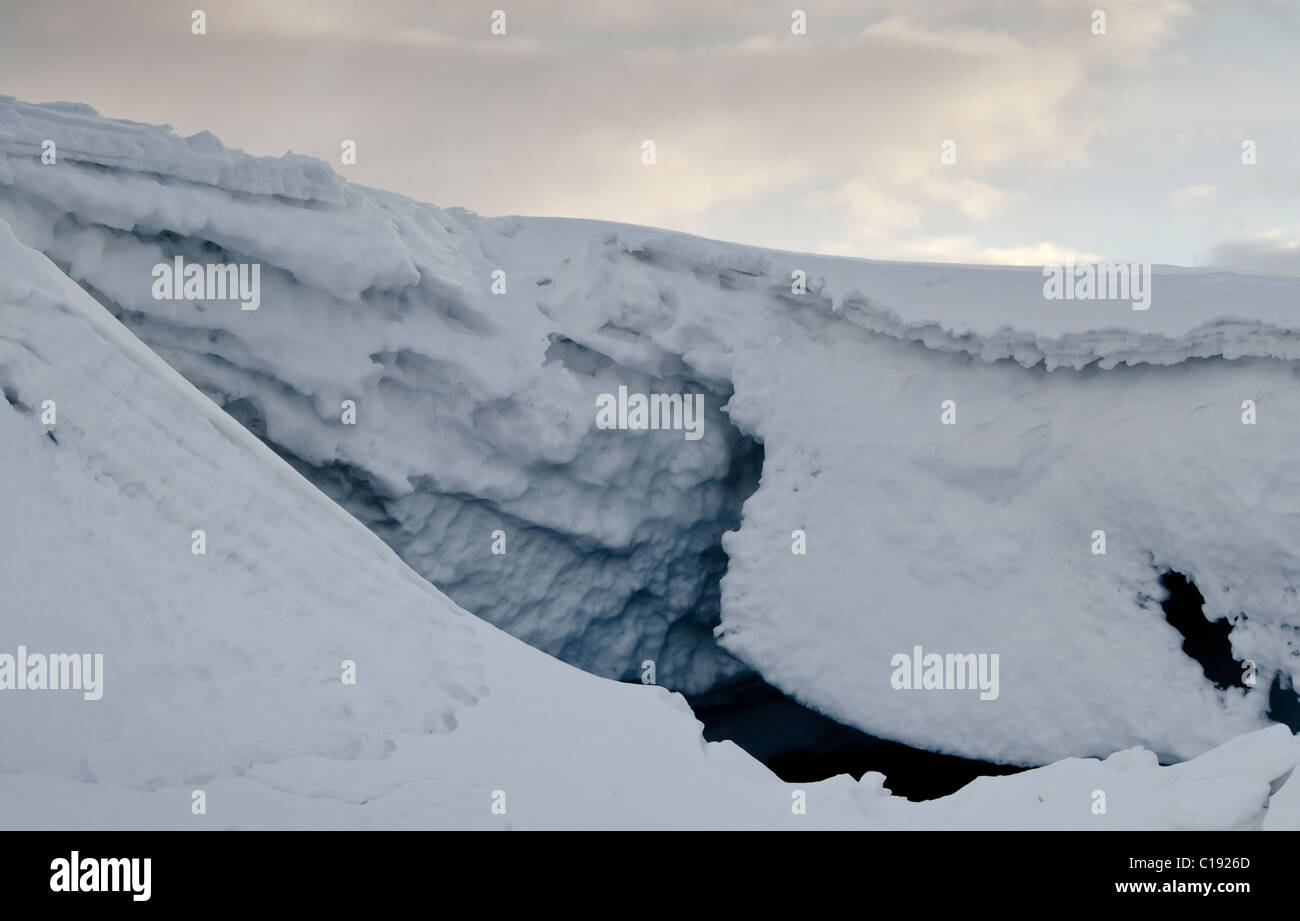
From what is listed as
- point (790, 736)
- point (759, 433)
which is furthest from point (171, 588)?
point (790, 736)

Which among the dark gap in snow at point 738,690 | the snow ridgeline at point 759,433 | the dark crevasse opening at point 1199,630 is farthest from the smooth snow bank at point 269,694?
the dark crevasse opening at point 1199,630

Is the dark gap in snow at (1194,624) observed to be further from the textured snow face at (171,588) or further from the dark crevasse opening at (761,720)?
the textured snow face at (171,588)

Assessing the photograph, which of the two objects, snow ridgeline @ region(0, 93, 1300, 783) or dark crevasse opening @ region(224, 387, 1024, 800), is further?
dark crevasse opening @ region(224, 387, 1024, 800)

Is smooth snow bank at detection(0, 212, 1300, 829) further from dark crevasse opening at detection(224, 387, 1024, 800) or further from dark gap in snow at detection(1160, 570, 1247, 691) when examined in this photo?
dark gap in snow at detection(1160, 570, 1247, 691)

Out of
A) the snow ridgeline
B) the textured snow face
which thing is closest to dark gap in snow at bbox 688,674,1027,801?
the snow ridgeline

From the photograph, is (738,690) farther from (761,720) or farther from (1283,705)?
(1283,705)

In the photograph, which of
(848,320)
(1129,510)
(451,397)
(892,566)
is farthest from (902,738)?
(451,397)

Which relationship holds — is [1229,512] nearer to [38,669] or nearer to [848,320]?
[848,320]
